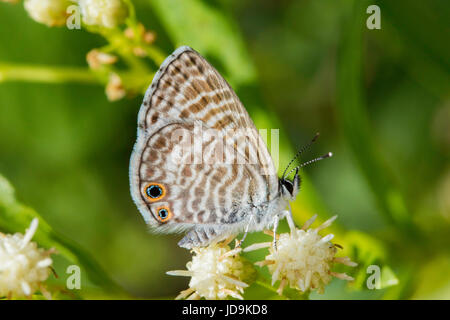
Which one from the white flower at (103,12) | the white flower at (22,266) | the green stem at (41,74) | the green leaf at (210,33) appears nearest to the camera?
the white flower at (22,266)

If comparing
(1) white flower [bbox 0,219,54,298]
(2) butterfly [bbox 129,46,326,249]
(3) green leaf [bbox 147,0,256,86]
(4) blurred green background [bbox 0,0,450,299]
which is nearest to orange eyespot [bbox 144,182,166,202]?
(2) butterfly [bbox 129,46,326,249]

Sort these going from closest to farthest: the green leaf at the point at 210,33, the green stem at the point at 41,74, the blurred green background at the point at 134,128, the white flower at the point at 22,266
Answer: the white flower at the point at 22,266 < the green leaf at the point at 210,33 < the green stem at the point at 41,74 < the blurred green background at the point at 134,128

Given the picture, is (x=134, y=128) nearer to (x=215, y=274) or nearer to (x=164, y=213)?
(x=164, y=213)

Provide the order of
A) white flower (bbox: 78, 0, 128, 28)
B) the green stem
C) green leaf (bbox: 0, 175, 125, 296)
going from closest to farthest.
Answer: green leaf (bbox: 0, 175, 125, 296)
white flower (bbox: 78, 0, 128, 28)
the green stem

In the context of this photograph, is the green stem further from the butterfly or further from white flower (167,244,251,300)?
white flower (167,244,251,300)

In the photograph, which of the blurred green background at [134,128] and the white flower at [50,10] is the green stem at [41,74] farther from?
the blurred green background at [134,128]

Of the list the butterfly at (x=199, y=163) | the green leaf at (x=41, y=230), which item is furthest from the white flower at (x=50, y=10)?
the green leaf at (x=41, y=230)

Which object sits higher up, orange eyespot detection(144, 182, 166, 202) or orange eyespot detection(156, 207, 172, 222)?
orange eyespot detection(144, 182, 166, 202)

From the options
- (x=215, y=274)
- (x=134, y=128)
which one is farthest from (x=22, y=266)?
(x=134, y=128)

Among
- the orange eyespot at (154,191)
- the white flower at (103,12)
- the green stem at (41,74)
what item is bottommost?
the orange eyespot at (154,191)
